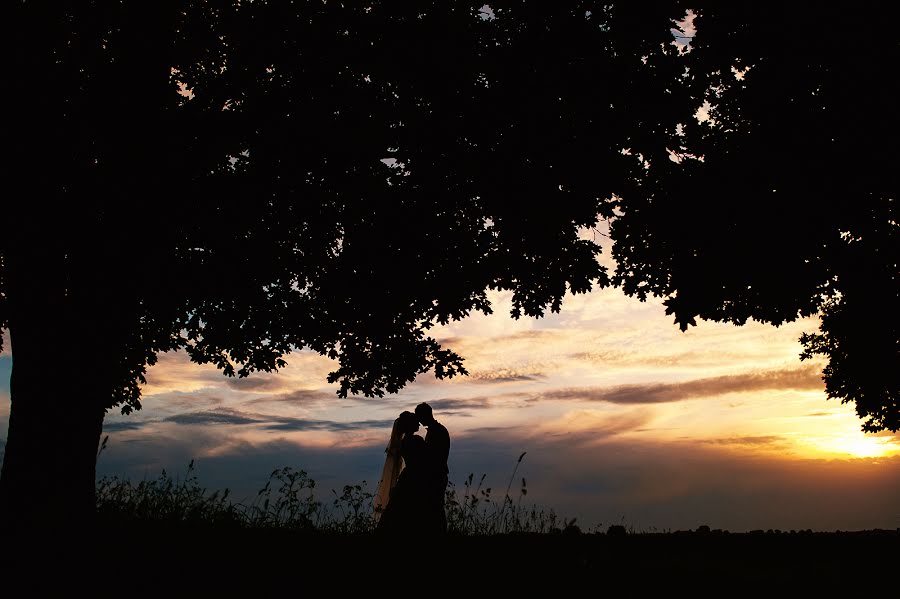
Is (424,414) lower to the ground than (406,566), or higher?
higher

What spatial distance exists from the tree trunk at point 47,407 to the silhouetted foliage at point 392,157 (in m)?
0.03

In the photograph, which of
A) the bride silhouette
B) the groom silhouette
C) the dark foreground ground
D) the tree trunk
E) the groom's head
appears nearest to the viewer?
the dark foreground ground

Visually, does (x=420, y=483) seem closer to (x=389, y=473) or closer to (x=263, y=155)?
(x=389, y=473)

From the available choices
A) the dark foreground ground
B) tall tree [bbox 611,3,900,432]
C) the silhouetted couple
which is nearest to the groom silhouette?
the silhouetted couple

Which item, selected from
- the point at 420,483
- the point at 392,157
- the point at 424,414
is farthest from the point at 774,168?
the point at 420,483

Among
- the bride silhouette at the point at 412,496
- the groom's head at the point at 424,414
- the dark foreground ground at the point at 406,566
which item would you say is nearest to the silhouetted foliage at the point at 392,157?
the dark foreground ground at the point at 406,566

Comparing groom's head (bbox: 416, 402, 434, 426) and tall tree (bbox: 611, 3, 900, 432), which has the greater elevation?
tall tree (bbox: 611, 3, 900, 432)

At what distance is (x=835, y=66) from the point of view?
8.25 m

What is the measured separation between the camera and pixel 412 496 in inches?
310

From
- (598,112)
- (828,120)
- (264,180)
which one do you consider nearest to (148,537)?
(264,180)

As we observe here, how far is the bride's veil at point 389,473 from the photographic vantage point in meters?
9.68

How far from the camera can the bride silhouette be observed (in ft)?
25.3

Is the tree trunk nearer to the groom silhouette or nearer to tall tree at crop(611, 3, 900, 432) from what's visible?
the groom silhouette

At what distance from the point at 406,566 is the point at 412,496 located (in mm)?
1506
